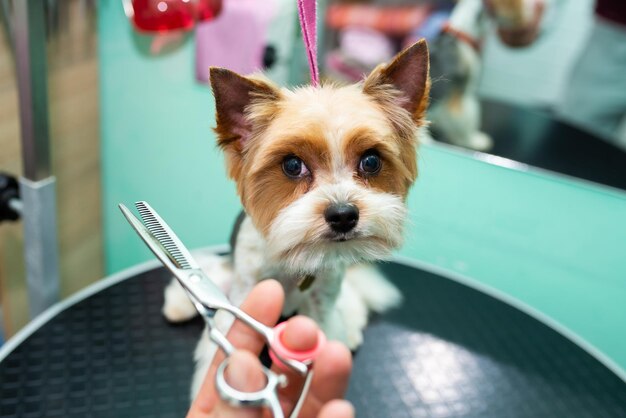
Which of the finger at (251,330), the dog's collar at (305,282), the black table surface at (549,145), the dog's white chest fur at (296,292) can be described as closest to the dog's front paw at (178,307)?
the dog's white chest fur at (296,292)

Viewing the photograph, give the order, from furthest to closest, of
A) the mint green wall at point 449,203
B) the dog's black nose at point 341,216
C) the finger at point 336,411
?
1. the mint green wall at point 449,203
2. the dog's black nose at point 341,216
3. the finger at point 336,411

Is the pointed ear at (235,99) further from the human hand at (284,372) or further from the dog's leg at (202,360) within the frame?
the dog's leg at (202,360)

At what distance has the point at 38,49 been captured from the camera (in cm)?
98

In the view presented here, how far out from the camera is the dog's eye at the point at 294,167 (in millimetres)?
695

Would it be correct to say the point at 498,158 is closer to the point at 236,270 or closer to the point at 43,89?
the point at 236,270

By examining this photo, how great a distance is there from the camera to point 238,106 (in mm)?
695

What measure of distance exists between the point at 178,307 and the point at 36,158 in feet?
1.21

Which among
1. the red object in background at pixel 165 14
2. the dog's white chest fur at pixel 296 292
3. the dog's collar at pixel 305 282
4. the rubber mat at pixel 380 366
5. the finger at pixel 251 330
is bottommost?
the rubber mat at pixel 380 366

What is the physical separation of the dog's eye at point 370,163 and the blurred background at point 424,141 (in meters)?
0.51

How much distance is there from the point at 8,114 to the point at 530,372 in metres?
1.26

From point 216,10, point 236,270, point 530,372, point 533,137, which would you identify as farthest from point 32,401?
point 533,137

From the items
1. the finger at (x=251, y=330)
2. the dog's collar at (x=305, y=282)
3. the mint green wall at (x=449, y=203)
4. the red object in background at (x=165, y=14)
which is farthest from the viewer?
the mint green wall at (x=449, y=203)

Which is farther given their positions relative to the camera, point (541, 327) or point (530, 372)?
point (541, 327)

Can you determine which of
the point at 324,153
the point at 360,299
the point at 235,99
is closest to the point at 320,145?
the point at 324,153
